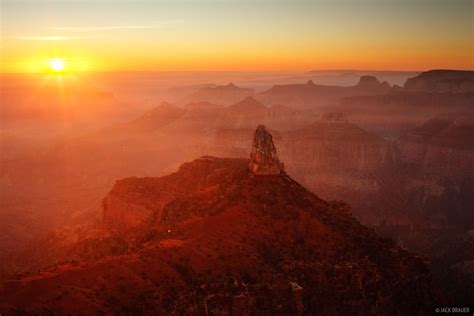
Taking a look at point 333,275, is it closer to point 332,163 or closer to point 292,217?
point 292,217

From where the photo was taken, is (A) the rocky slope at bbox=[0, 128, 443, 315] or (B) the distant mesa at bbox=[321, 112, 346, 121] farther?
(B) the distant mesa at bbox=[321, 112, 346, 121]

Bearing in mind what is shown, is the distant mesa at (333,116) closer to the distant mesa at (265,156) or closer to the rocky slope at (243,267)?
the rocky slope at (243,267)

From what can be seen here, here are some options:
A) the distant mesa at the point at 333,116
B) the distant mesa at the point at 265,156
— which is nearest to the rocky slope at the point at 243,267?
the distant mesa at the point at 265,156

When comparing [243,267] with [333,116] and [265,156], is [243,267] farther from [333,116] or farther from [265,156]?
[333,116]

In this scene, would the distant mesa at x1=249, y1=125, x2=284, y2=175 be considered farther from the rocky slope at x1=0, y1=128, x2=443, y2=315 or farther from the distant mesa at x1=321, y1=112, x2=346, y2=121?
the distant mesa at x1=321, y1=112, x2=346, y2=121

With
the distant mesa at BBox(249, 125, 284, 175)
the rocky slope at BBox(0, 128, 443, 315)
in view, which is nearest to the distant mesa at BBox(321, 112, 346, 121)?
the rocky slope at BBox(0, 128, 443, 315)

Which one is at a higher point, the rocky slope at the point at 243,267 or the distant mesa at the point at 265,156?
the distant mesa at the point at 265,156

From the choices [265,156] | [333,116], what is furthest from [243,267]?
[333,116]

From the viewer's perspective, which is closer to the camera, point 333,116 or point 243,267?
point 243,267
